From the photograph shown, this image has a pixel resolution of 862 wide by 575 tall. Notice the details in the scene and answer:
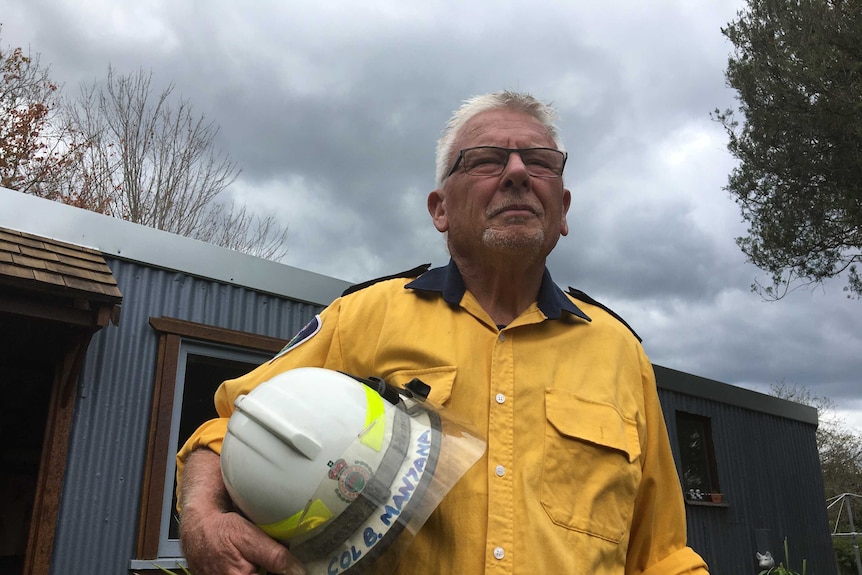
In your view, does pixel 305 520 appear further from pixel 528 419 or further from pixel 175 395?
pixel 175 395

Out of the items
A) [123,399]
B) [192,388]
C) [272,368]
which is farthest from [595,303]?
[192,388]

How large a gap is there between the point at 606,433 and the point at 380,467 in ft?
1.99

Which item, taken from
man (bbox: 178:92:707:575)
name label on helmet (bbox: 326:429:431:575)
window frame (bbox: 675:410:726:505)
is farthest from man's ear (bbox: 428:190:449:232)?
window frame (bbox: 675:410:726:505)

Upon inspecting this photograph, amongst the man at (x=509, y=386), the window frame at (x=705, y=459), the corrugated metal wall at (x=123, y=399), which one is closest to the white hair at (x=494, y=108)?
the man at (x=509, y=386)

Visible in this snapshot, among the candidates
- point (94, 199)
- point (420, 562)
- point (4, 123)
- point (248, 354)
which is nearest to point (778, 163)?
point (248, 354)

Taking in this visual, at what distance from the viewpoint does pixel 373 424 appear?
1.21 metres

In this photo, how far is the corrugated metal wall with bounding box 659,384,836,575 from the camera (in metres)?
9.73

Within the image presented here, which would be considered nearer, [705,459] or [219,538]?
[219,538]

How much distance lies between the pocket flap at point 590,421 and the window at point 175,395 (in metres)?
3.79

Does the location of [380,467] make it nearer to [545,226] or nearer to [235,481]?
[235,481]

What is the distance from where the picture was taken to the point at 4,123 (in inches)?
606

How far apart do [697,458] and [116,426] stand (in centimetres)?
855

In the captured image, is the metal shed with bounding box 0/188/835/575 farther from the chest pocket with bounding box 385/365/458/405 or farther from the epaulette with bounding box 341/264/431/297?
the chest pocket with bounding box 385/365/458/405

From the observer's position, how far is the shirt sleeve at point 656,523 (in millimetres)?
1666
